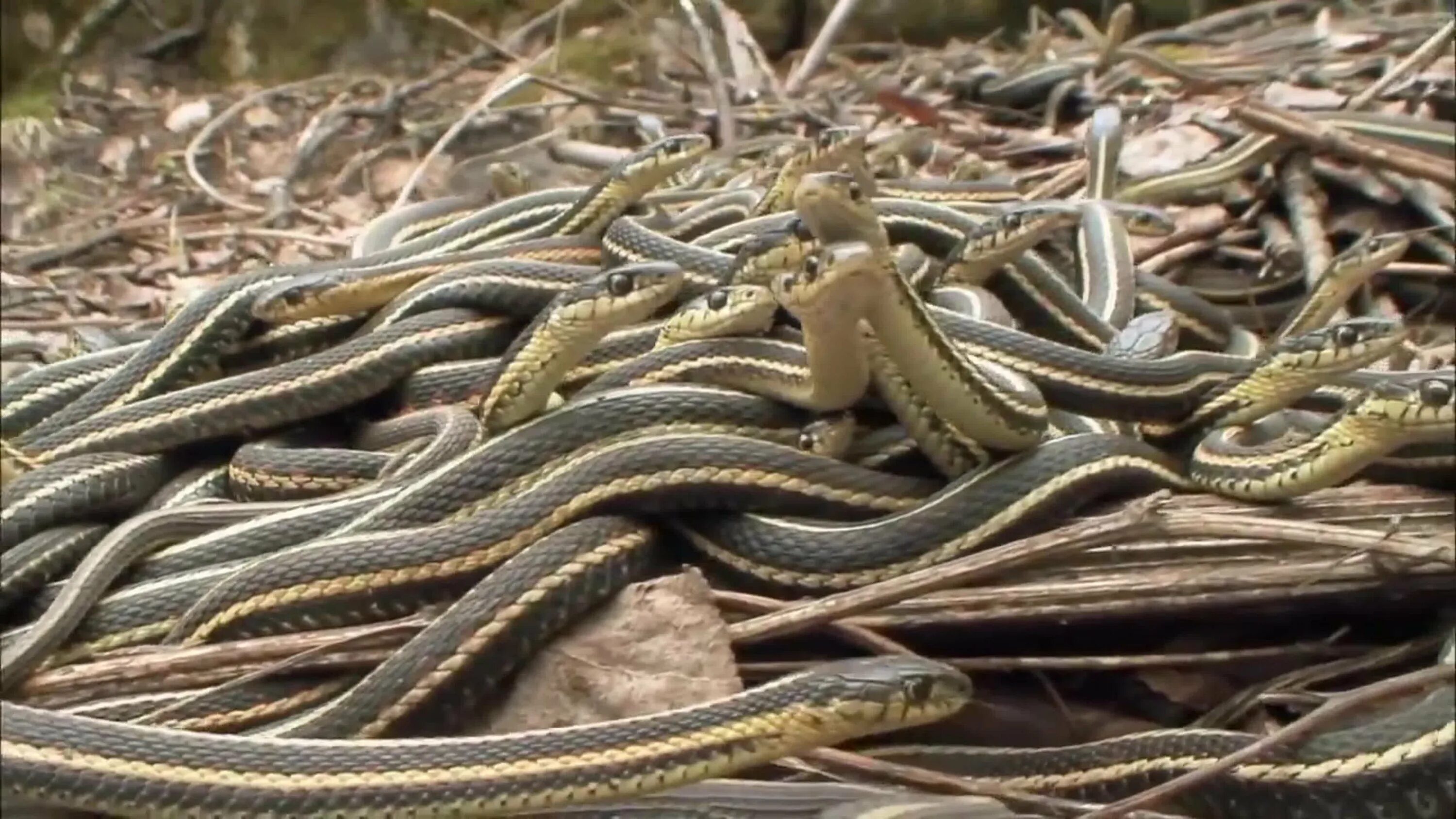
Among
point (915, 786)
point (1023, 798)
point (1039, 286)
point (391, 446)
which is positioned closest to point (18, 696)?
point (391, 446)

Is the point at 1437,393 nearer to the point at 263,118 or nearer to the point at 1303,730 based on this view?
the point at 1303,730

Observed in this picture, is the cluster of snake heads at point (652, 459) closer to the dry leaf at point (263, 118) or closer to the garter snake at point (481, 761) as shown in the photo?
the garter snake at point (481, 761)

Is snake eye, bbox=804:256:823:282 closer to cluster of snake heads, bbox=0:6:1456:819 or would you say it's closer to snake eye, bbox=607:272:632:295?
cluster of snake heads, bbox=0:6:1456:819

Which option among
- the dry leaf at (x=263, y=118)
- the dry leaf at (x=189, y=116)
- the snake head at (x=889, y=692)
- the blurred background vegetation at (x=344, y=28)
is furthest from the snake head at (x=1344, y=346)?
the dry leaf at (x=189, y=116)

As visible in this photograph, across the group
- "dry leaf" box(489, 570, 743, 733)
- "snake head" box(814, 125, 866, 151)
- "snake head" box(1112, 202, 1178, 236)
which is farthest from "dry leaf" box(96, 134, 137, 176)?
"dry leaf" box(489, 570, 743, 733)

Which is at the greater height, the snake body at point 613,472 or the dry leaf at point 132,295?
the dry leaf at point 132,295

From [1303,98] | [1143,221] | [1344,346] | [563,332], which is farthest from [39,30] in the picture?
[1344,346]

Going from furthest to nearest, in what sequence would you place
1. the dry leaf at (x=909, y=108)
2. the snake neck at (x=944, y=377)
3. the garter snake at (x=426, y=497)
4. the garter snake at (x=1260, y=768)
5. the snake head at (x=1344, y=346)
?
the dry leaf at (x=909, y=108), the garter snake at (x=426, y=497), the snake head at (x=1344, y=346), the snake neck at (x=944, y=377), the garter snake at (x=1260, y=768)
